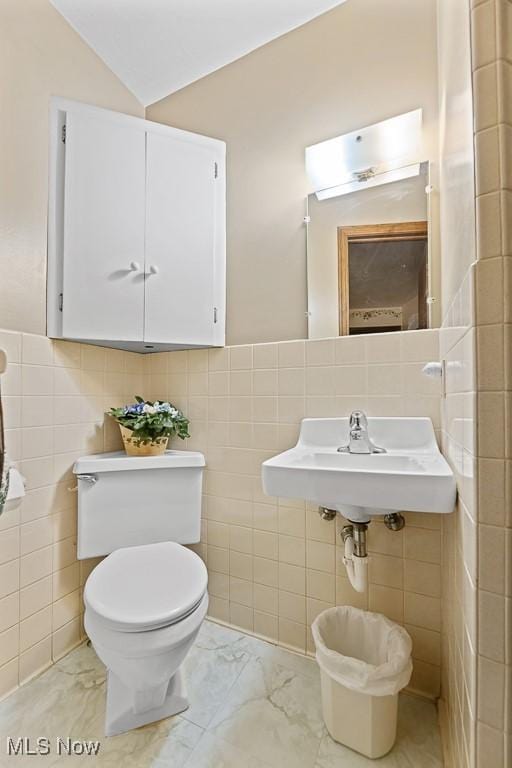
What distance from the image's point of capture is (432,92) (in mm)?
1184

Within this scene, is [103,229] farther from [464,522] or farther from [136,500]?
[464,522]

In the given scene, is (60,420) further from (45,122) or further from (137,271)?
(45,122)

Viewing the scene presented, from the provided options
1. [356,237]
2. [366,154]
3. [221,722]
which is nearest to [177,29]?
[366,154]

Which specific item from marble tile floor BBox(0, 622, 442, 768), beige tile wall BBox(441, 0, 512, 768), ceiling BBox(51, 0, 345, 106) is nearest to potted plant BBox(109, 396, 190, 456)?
marble tile floor BBox(0, 622, 442, 768)

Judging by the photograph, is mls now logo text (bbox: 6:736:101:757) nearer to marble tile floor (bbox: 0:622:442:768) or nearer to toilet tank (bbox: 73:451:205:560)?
marble tile floor (bbox: 0:622:442:768)

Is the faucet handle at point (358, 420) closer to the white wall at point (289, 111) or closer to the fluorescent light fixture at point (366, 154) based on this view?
the white wall at point (289, 111)

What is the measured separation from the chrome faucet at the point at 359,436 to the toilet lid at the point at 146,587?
2.12ft

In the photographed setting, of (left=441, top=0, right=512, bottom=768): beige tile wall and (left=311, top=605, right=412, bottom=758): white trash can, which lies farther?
(left=311, top=605, right=412, bottom=758): white trash can

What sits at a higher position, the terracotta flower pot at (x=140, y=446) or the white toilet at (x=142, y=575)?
the terracotta flower pot at (x=140, y=446)

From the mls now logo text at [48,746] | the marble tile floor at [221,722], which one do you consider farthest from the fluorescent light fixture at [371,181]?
the mls now logo text at [48,746]

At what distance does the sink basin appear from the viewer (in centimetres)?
78

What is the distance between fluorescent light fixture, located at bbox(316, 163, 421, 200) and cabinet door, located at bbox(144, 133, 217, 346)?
0.50 m

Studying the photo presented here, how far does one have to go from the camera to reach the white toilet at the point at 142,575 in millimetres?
910

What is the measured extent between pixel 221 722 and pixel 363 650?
0.49 metres
